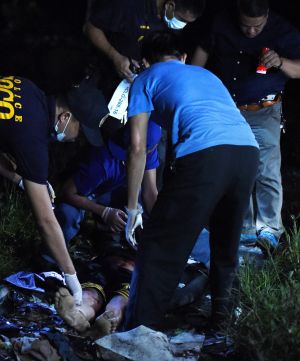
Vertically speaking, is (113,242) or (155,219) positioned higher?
(155,219)

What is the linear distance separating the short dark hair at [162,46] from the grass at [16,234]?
5.85ft

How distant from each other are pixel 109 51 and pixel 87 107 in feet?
4.68

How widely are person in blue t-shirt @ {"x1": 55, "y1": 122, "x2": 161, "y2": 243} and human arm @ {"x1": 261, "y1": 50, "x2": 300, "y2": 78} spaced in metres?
1.14

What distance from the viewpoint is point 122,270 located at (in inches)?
179

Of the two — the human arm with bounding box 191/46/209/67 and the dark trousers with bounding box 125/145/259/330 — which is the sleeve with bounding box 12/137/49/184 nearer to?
the dark trousers with bounding box 125/145/259/330

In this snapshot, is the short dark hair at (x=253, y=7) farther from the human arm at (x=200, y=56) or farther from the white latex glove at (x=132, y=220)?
the white latex glove at (x=132, y=220)

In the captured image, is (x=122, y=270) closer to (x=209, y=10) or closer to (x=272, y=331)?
(x=272, y=331)

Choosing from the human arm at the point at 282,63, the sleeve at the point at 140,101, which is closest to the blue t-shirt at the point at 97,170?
the sleeve at the point at 140,101

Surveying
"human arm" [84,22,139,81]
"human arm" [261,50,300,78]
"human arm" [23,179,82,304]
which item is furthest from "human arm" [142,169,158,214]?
"human arm" [261,50,300,78]

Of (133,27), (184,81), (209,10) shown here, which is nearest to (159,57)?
(184,81)

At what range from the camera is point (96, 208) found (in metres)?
4.84

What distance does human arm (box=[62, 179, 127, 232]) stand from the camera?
15.6ft

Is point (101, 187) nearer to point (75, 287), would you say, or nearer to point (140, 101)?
point (75, 287)

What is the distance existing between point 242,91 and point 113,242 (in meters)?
1.58
